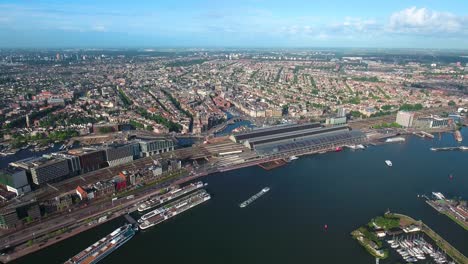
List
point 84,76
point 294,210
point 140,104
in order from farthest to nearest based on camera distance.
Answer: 1. point 84,76
2. point 140,104
3. point 294,210

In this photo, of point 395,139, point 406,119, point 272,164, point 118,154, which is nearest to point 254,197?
point 272,164

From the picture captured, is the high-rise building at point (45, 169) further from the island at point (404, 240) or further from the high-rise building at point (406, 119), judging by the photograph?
the high-rise building at point (406, 119)

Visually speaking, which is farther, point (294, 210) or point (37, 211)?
point (294, 210)

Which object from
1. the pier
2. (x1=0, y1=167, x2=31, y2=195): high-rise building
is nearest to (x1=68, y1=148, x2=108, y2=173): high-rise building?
(x1=0, y1=167, x2=31, y2=195): high-rise building

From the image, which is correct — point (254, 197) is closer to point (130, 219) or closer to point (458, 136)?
point (130, 219)

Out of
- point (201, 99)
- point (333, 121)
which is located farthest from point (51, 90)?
point (333, 121)

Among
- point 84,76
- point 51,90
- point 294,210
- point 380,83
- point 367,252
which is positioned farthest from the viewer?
point 84,76

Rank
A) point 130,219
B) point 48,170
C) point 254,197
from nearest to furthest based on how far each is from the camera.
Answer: point 130,219, point 254,197, point 48,170

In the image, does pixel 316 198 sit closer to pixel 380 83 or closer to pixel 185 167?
pixel 185 167
